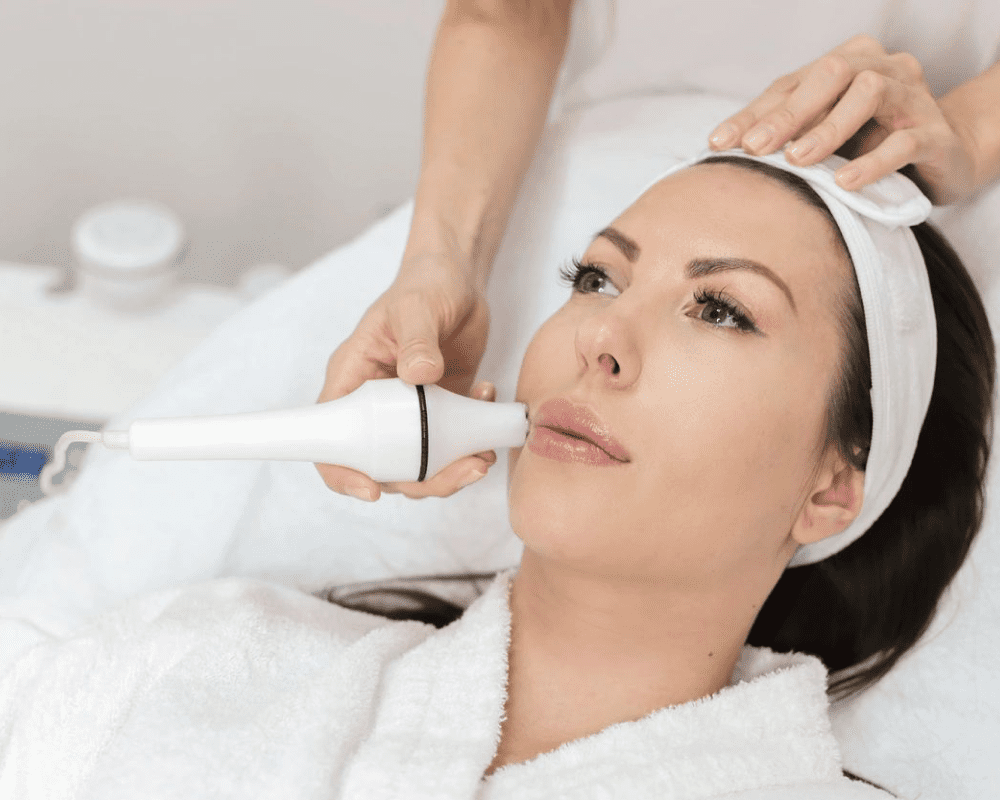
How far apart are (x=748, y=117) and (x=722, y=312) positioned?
211 millimetres

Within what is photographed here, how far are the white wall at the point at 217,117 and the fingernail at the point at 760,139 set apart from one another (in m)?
0.98

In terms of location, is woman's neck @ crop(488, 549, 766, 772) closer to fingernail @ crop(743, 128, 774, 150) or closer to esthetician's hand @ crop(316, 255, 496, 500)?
esthetician's hand @ crop(316, 255, 496, 500)

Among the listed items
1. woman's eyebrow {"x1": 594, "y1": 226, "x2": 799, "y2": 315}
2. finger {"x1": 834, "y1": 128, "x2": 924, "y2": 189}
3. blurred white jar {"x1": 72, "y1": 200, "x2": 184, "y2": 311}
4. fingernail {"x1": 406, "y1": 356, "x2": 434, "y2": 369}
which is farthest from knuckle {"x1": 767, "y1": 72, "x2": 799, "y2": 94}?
blurred white jar {"x1": 72, "y1": 200, "x2": 184, "y2": 311}

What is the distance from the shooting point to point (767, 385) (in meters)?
1.01

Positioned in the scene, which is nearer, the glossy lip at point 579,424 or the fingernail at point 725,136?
the glossy lip at point 579,424

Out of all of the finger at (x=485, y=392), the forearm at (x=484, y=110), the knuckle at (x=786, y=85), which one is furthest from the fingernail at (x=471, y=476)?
the knuckle at (x=786, y=85)

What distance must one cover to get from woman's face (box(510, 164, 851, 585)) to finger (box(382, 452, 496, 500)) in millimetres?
35

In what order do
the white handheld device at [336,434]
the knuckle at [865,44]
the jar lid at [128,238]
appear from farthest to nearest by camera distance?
the jar lid at [128,238] → the knuckle at [865,44] → the white handheld device at [336,434]

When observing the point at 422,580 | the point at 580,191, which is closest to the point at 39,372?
the point at 422,580

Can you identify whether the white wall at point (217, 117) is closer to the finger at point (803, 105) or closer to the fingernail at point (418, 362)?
the finger at point (803, 105)

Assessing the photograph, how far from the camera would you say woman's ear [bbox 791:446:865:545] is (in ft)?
3.58

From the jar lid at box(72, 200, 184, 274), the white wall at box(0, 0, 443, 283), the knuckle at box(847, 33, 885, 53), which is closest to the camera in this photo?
the knuckle at box(847, 33, 885, 53)

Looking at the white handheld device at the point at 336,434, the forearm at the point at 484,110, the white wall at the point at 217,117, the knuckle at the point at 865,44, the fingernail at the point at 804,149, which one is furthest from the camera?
the white wall at the point at 217,117

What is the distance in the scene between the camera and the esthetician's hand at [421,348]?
1.03 meters
